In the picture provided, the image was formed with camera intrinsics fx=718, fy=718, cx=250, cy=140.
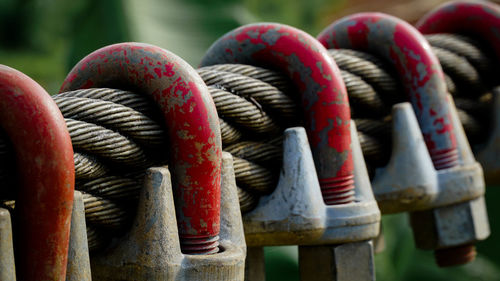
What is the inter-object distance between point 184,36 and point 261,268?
1.24 m

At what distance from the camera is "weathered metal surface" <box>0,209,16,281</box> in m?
0.43

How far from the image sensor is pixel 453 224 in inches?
31.7

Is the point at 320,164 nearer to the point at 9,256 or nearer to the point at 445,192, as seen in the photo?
the point at 445,192

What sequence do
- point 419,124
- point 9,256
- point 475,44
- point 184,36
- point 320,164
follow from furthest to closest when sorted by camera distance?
1. point 184,36
2. point 475,44
3. point 419,124
4. point 320,164
5. point 9,256

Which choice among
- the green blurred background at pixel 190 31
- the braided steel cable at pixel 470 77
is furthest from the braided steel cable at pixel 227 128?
the green blurred background at pixel 190 31

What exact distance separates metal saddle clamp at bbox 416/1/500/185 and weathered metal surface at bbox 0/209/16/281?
2.23ft

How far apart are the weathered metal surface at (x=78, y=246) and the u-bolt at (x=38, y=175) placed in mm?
25

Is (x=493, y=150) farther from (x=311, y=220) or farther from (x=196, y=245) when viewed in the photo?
(x=196, y=245)

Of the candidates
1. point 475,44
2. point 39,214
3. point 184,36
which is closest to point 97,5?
point 184,36

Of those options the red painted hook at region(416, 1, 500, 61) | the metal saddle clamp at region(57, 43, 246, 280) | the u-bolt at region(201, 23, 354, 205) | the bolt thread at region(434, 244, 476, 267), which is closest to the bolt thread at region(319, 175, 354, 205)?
the u-bolt at region(201, 23, 354, 205)

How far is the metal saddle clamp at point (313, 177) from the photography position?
0.65 metres

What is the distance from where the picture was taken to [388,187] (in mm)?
762

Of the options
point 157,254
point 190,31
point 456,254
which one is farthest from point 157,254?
point 190,31

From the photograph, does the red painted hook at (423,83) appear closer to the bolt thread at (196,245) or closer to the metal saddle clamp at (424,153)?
the metal saddle clamp at (424,153)
